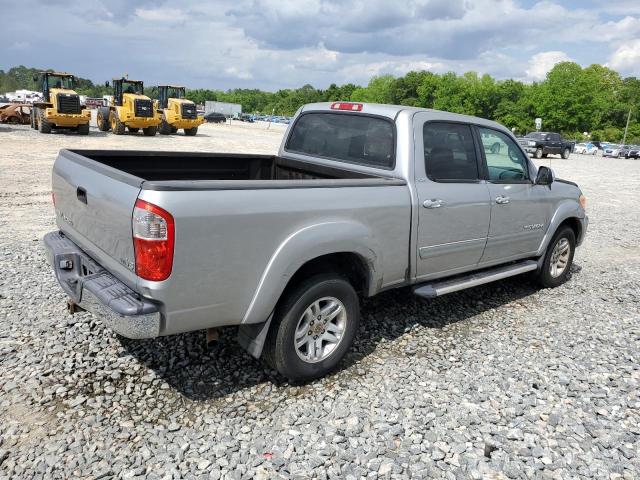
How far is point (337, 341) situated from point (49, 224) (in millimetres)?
6052

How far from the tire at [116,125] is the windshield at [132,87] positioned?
1.50 m

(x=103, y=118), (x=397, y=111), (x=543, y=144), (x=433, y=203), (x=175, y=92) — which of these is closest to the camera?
(x=433, y=203)

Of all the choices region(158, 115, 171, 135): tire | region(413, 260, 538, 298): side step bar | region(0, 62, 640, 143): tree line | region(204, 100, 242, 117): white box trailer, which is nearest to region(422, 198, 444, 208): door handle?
region(413, 260, 538, 298): side step bar

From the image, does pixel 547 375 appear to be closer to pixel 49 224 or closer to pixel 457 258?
pixel 457 258

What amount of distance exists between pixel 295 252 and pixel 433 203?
1464mm

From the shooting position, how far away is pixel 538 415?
353 cm

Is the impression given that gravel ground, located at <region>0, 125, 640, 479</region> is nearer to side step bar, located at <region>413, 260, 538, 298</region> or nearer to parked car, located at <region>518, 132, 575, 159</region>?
side step bar, located at <region>413, 260, 538, 298</region>

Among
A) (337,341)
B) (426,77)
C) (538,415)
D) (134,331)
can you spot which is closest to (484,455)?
(538,415)

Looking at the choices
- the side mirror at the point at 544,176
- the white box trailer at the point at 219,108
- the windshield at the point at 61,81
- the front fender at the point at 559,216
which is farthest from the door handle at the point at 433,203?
the white box trailer at the point at 219,108

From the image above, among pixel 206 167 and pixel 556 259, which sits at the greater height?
pixel 206 167

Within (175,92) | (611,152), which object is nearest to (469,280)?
(175,92)

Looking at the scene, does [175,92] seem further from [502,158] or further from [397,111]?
[397,111]

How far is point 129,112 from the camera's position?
25.5m

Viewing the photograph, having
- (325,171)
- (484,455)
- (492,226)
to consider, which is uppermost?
(325,171)
